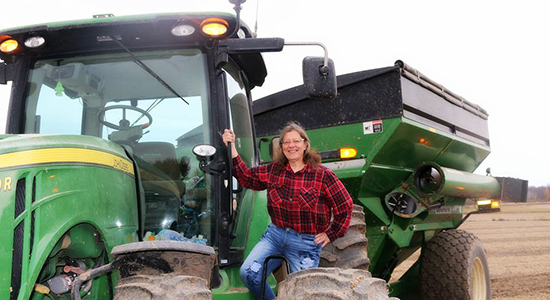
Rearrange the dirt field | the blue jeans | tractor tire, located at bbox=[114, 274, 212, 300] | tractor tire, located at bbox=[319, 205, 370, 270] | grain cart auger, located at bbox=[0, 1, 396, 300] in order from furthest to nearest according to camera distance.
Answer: the dirt field < tractor tire, located at bbox=[319, 205, 370, 270] < the blue jeans < grain cart auger, located at bbox=[0, 1, 396, 300] < tractor tire, located at bbox=[114, 274, 212, 300]

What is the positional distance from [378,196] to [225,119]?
3.00m

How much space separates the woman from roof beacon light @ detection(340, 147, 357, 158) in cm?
222

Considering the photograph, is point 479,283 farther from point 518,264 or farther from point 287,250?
point 518,264

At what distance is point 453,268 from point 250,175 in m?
3.51

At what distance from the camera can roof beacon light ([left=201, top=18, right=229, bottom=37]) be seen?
348cm

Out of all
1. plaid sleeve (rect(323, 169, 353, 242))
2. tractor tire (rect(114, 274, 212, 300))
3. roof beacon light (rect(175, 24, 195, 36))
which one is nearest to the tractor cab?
roof beacon light (rect(175, 24, 195, 36))

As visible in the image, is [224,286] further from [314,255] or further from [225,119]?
[225,119]

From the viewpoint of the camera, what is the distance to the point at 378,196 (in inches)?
244

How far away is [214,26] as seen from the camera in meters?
3.49

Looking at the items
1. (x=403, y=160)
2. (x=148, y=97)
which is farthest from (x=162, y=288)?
(x=403, y=160)

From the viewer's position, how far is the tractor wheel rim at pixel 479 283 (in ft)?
22.5

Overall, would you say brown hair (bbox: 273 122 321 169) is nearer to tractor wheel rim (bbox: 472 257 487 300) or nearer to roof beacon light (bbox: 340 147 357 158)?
roof beacon light (bbox: 340 147 357 158)

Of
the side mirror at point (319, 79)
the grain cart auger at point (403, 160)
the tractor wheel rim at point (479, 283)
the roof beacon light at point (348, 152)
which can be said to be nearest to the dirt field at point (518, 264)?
the tractor wheel rim at point (479, 283)

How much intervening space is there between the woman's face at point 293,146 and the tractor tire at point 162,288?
122 centimetres
